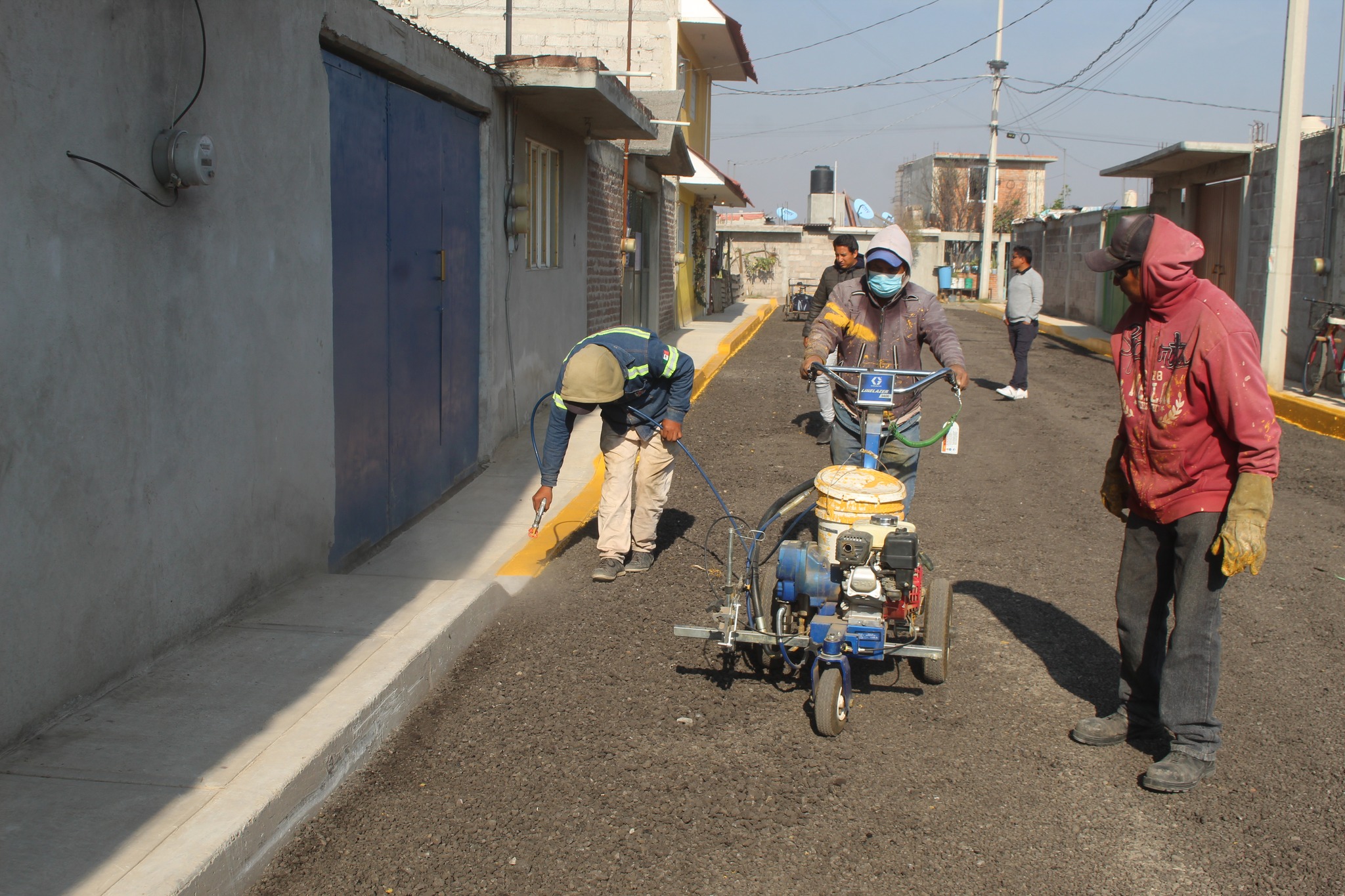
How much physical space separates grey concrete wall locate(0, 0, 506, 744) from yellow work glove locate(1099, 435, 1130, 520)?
3717mm

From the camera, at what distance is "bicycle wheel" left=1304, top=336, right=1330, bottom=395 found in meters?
13.3

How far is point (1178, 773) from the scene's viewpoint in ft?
12.9

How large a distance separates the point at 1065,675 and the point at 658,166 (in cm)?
1536

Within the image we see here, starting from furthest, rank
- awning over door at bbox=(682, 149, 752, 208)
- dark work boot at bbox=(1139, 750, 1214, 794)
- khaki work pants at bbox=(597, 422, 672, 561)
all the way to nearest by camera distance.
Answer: awning over door at bbox=(682, 149, 752, 208)
khaki work pants at bbox=(597, 422, 672, 561)
dark work boot at bbox=(1139, 750, 1214, 794)

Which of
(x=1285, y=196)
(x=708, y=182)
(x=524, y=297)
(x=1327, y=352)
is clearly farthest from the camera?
(x=708, y=182)

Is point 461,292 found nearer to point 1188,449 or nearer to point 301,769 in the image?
point 301,769

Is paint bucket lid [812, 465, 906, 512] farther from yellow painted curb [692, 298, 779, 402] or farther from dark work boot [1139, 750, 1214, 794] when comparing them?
yellow painted curb [692, 298, 779, 402]

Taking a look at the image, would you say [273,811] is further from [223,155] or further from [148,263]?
[223,155]

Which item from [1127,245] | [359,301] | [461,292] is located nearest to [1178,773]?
[1127,245]

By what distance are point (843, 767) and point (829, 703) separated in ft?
0.82

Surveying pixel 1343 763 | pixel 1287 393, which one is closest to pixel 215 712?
pixel 1343 763

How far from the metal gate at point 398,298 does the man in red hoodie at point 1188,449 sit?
13.4 feet

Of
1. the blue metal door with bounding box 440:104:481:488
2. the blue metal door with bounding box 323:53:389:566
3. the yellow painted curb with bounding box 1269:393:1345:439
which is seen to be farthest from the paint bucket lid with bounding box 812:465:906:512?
the yellow painted curb with bounding box 1269:393:1345:439

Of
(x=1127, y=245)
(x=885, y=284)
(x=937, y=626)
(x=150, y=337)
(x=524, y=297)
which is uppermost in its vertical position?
(x=1127, y=245)
